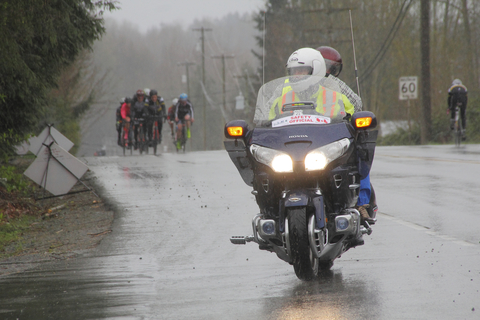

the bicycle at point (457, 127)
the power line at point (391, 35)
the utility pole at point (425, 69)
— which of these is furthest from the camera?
the power line at point (391, 35)

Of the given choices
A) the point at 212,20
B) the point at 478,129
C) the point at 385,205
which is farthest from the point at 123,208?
the point at 212,20

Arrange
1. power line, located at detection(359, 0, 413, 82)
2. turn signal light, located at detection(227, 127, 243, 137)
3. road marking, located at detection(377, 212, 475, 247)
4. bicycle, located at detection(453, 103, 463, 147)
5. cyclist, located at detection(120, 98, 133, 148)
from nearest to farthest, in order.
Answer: turn signal light, located at detection(227, 127, 243, 137), road marking, located at detection(377, 212, 475, 247), bicycle, located at detection(453, 103, 463, 147), cyclist, located at detection(120, 98, 133, 148), power line, located at detection(359, 0, 413, 82)

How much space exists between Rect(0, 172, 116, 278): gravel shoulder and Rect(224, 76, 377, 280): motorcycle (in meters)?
2.80

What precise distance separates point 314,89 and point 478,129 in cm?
2850

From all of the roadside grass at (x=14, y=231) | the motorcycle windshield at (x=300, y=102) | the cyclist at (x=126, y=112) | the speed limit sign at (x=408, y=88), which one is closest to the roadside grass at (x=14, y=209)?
the roadside grass at (x=14, y=231)

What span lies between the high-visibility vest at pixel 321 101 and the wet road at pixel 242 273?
53.6 inches

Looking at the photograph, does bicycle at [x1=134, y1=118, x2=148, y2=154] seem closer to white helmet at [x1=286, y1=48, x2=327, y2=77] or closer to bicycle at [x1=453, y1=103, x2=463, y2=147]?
bicycle at [x1=453, y1=103, x2=463, y2=147]

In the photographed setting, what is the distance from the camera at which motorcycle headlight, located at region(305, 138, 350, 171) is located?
5566 millimetres

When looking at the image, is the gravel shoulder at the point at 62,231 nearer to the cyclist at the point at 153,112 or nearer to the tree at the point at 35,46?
the tree at the point at 35,46

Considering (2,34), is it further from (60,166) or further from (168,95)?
(168,95)

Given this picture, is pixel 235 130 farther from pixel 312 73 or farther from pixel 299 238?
pixel 299 238

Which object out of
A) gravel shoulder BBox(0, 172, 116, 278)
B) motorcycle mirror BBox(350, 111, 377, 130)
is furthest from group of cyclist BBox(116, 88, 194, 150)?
motorcycle mirror BBox(350, 111, 377, 130)

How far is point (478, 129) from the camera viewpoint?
108 feet

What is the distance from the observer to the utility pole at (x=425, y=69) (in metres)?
33.9
